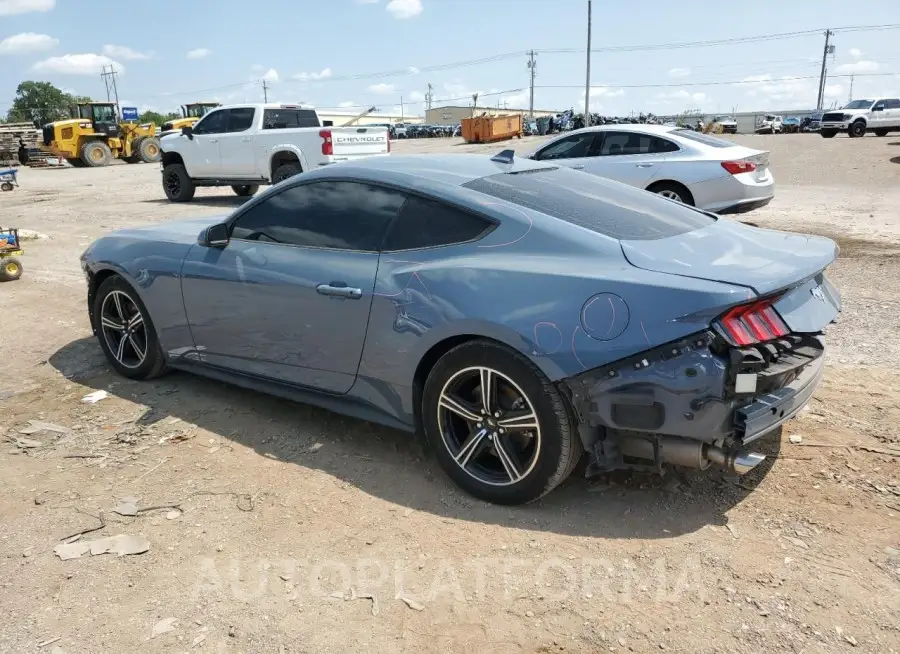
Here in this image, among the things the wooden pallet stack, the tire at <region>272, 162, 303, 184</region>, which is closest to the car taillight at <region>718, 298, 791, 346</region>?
the tire at <region>272, 162, 303, 184</region>

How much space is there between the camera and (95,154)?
31453 mm

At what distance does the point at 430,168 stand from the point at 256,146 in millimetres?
12401

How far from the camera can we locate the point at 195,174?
1642 centimetres

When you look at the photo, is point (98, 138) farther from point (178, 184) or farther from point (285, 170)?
point (285, 170)

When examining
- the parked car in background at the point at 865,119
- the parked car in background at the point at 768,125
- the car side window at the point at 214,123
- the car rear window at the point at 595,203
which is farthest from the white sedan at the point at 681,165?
the parked car in background at the point at 768,125

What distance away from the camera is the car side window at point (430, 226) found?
3.49 metres

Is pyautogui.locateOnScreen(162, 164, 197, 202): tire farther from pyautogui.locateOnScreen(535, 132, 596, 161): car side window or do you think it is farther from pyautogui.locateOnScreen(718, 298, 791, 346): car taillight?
pyautogui.locateOnScreen(718, 298, 791, 346): car taillight

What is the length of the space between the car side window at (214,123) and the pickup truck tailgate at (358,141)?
3.17 m

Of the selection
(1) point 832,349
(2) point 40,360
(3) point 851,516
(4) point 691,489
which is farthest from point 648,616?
(2) point 40,360

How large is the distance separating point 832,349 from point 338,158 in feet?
35.9

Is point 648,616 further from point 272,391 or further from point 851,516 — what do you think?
point 272,391

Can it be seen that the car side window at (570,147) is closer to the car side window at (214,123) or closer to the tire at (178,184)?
the car side window at (214,123)

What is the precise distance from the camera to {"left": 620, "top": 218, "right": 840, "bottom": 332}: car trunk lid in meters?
2.98

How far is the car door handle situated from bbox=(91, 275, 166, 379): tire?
1.72 m
